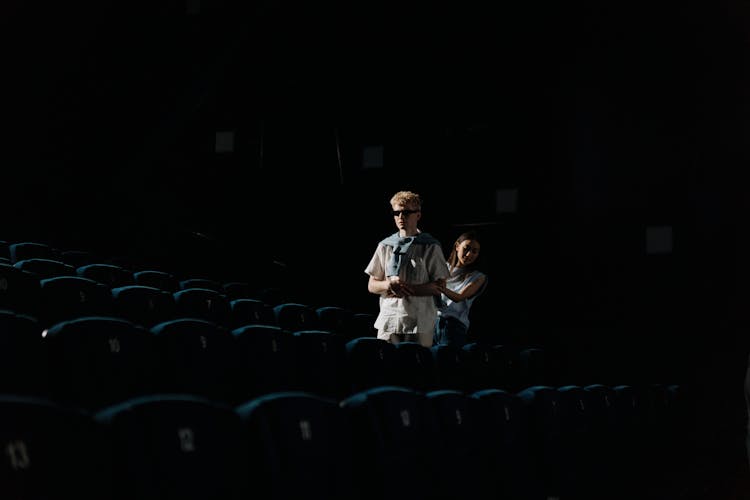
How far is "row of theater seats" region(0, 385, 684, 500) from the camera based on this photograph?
20.4 inches

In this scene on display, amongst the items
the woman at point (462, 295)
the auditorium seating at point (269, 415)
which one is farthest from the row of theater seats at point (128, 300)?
the woman at point (462, 295)

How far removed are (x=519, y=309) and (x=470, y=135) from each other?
1.77 ft

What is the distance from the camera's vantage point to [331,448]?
2.35ft

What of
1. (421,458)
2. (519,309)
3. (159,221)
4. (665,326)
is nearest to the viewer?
(421,458)

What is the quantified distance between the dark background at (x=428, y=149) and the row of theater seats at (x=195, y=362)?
86cm

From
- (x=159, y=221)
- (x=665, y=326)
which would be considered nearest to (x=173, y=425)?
(x=665, y=326)

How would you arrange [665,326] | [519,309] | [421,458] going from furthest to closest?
[519,309]
[665,326]
[421,458]

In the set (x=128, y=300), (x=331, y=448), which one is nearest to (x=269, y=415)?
(x=331, y=448)

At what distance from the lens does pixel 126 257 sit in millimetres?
2412

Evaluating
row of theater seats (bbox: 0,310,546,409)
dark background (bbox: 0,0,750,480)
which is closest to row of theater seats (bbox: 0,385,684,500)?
row of theater seats (bbox: 0,310,546,409)

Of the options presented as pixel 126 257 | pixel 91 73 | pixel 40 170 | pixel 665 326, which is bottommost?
pixel 665 326

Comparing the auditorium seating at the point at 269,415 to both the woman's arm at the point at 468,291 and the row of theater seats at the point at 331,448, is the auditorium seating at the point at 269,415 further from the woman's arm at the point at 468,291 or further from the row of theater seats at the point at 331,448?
the woman's arm at the point at 468,291

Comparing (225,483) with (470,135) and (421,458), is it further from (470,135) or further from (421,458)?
(470,135)

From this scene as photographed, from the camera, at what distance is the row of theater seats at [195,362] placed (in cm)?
77
